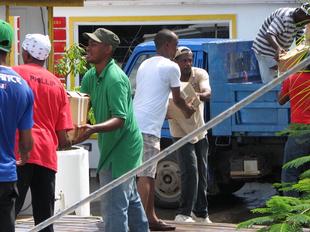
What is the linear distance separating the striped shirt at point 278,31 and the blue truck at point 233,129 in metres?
0.28

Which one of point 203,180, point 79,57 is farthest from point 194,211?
point 79,57

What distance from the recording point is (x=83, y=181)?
841 cm

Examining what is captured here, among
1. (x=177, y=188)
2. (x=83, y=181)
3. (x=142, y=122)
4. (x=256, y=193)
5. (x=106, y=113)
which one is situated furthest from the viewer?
(x=256, y=193)

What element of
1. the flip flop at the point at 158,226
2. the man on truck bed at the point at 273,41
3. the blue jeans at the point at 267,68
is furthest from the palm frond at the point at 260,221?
the blue jeans at the point at 267,68

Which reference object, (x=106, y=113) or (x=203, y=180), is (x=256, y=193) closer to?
(x=203, y=180)

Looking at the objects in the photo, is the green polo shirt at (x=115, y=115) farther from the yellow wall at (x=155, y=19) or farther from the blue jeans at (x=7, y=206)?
the yellow wall at (x=155, y=19)

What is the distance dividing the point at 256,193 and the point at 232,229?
4613 mm

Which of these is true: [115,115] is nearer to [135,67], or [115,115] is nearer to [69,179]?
[69,179]

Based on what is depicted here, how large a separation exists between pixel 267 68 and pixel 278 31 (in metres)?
0.46

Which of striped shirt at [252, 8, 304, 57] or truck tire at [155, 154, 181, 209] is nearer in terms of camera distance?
striped shirt at [252, 8, 304, 57]

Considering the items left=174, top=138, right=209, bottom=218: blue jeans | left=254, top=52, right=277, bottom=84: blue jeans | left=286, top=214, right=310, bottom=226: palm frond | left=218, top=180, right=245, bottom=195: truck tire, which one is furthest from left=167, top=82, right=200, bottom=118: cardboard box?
left=286, top=214, right=310, bottom=226: palm frond

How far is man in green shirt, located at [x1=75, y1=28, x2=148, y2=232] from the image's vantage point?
231 inches

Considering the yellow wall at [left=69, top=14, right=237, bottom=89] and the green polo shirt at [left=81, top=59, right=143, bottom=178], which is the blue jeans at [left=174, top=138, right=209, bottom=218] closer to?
the green polo shirt at [left=81, top=59, right=143, bottom=178]

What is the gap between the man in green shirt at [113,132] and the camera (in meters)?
5.88
